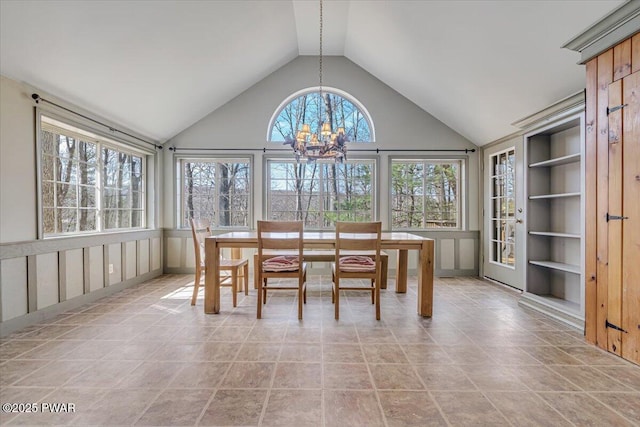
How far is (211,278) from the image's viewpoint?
3.15 m

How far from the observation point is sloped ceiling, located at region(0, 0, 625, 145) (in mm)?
2504

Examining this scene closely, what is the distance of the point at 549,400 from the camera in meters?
1.68

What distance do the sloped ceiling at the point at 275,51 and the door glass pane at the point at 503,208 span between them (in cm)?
42

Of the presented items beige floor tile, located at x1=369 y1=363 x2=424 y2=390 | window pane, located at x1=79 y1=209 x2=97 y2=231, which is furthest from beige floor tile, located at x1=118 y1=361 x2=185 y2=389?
window pane, located at x1=79 y1=209 x2=97 y2=231

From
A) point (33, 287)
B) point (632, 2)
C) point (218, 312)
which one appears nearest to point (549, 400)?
point (632, 2)

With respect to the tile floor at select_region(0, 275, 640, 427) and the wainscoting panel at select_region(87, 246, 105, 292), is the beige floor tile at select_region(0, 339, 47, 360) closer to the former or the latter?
the tile floor at select_region(0, 275, 640, 427)

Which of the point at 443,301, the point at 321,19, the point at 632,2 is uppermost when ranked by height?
the point at 321,19

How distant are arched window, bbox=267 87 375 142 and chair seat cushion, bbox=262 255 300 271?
2.69 m

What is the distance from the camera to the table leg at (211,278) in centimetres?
312

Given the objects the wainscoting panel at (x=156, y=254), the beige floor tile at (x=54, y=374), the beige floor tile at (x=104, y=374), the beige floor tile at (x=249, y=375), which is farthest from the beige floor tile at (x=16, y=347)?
the wainscoting panel at (x=156, y=254)

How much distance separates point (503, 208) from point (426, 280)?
7.63ft

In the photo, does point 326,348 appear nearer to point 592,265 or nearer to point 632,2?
point 592,265

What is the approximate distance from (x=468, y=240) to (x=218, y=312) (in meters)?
4.12

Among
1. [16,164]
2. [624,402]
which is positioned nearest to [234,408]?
[624,402]
